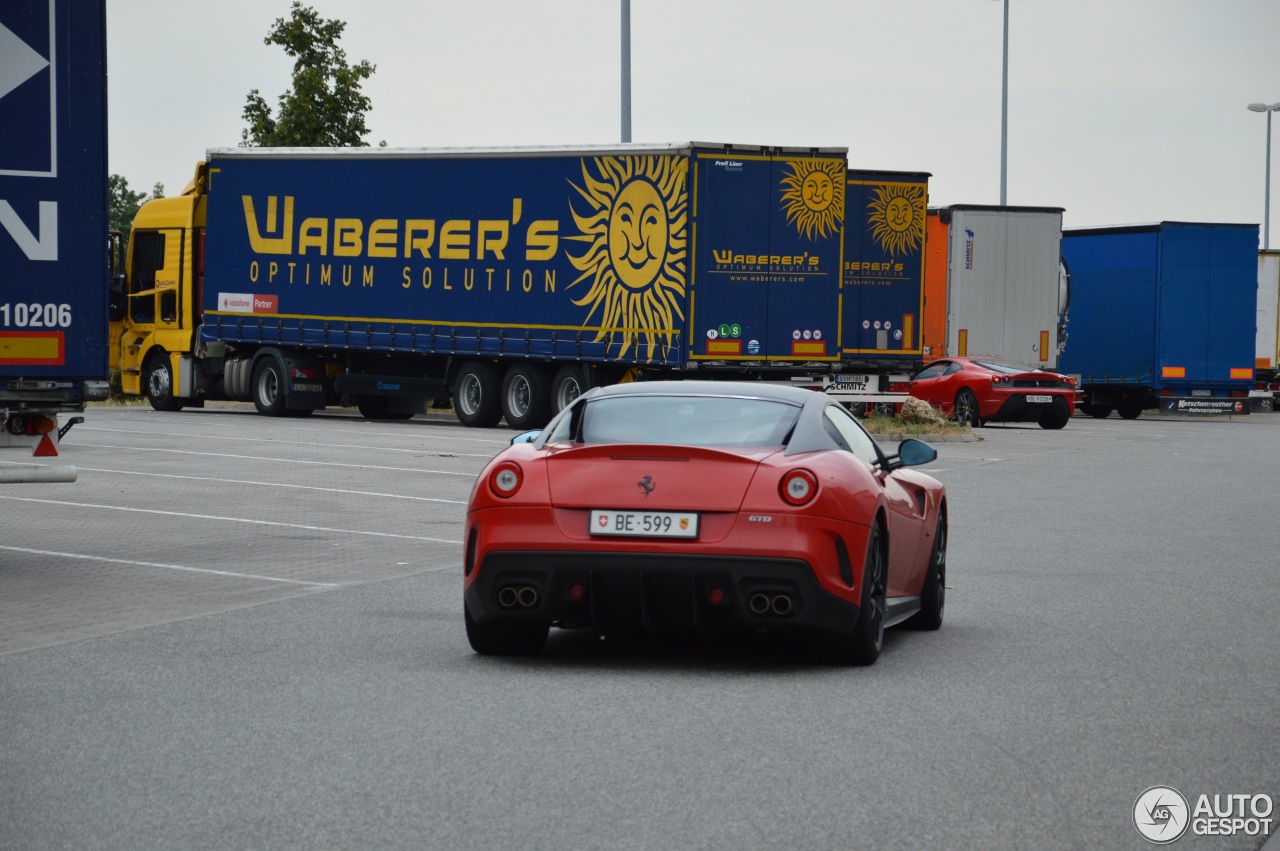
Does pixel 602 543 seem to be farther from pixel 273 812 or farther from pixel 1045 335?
pixel 1045 335

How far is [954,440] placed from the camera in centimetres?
2825

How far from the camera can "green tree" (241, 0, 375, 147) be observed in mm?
42031

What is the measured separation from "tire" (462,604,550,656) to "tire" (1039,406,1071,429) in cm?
2604

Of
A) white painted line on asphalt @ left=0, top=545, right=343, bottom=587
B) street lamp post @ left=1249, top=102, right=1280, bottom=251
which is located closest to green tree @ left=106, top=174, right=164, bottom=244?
street lamp post @ left=1249, top=102, right=1280, bottom=251

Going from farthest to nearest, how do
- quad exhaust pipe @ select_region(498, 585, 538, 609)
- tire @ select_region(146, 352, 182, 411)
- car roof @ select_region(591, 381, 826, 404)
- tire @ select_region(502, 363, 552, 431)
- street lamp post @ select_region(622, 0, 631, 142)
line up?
tire @ select_region(146, 352, 182, 411) < street lamp post @ select_region(622, 0, 631, 142) < tire @ select_region(502, 363, 552, 431) < car roof @ select_region(591, 381, 826, 404) < quad exhaust pipe @ select_region(498, 585, 538, 609)

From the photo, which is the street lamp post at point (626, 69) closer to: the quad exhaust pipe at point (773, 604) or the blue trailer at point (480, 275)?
the blue trailer at point (480, 275)

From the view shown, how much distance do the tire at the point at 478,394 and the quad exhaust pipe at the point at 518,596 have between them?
22.1 meters

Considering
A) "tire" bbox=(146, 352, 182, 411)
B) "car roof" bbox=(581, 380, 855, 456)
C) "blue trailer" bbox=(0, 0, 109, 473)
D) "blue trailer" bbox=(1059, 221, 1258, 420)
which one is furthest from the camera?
"blue trailer" bbox=(1059, 221, 1258, 420)

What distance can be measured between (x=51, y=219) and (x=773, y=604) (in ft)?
19.2

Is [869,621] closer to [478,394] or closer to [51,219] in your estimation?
[51,219]

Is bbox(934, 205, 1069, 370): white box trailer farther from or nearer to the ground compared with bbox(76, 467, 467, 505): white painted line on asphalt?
farther from the ground

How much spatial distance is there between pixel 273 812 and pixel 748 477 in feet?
9.55

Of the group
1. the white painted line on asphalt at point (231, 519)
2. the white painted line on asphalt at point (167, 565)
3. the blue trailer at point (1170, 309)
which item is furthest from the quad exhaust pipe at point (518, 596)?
the blue trailer at point (1170, 309)

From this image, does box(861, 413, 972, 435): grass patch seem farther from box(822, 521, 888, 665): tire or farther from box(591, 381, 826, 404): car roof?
box(822, 521, 888, 665): tire
